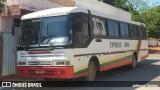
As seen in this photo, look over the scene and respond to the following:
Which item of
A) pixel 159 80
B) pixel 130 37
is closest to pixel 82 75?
pixel 159 80

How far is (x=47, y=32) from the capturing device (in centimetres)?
1191

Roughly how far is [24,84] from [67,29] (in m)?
3.26

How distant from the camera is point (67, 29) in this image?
38.2ft

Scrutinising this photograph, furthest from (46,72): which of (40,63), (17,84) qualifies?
(17,84)

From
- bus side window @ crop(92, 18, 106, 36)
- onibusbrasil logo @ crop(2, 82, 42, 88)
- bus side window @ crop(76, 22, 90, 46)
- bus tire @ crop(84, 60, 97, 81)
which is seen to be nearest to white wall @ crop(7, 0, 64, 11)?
bus side window @ crop(92, 18, 106, 36)

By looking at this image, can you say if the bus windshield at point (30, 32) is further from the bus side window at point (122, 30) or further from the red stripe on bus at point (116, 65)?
the bus side window at point (122, 30)

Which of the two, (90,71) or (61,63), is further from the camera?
(90,71)

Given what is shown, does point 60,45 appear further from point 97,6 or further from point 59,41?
point 97,6

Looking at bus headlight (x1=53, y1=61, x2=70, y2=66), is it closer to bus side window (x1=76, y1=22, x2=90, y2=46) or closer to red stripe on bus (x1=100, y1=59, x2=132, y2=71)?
bus side window (x1=76, y1=22, x2=90, y2=46)

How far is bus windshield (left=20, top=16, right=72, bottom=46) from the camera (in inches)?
457

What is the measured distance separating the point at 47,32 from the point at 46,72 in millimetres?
1444

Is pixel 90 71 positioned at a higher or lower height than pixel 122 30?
lower

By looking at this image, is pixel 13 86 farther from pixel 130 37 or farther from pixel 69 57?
pixel 130 37

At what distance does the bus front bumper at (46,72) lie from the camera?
1134 cm
